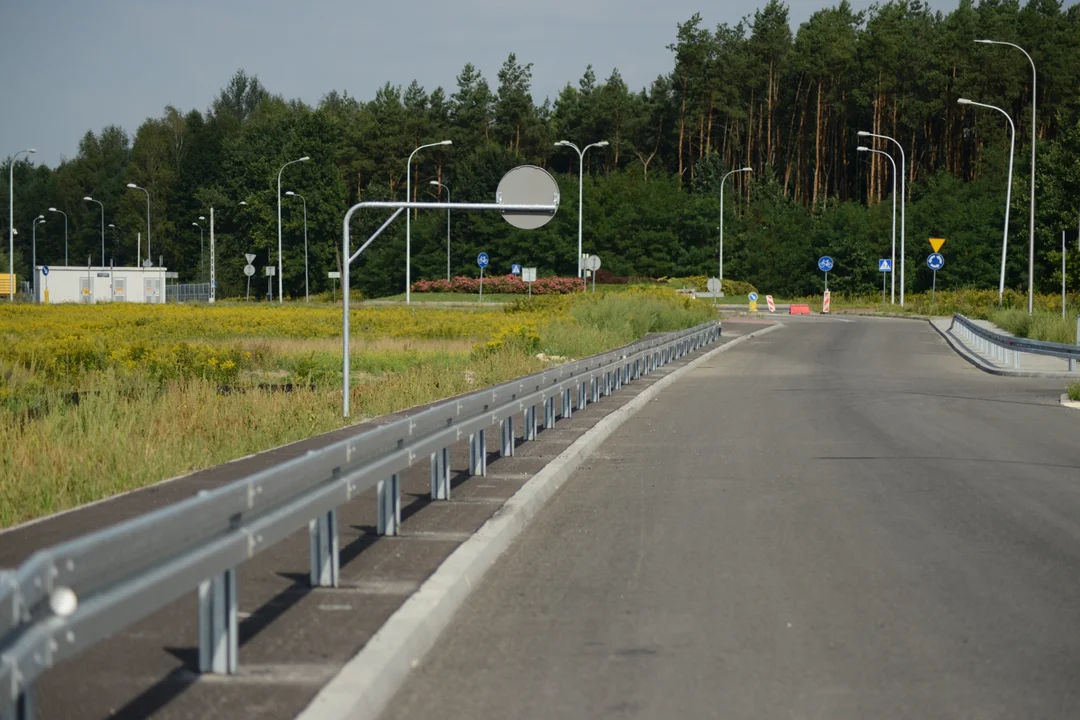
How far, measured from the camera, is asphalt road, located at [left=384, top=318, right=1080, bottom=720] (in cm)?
578

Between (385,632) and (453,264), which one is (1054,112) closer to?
(453,264)

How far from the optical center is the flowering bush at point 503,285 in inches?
3342

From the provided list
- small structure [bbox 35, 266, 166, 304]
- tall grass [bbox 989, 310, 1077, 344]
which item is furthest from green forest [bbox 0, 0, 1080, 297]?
tall grass [bbox 989, 310, 1077, 344]

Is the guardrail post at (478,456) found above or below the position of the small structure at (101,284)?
below

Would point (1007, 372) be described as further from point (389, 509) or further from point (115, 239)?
point (115, 239)

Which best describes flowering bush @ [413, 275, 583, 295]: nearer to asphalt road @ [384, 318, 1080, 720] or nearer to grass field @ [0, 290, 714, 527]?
grass field @ [0, 290, 714, 527]

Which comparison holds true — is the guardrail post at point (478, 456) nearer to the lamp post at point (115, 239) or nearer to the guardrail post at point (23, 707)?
the guardrail post at point (23, 707)

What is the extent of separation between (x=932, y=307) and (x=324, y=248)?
64932 mm

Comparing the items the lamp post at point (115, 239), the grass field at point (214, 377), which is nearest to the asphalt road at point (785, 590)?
the grass field at point (214, 377)

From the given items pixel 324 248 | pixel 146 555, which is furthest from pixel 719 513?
pixel 324 248

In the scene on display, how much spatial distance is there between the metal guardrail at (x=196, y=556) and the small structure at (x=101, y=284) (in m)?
84.3

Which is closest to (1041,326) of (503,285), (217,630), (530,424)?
(530,424)

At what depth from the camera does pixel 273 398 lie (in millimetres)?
18062

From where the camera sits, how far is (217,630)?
5570 millimetres
